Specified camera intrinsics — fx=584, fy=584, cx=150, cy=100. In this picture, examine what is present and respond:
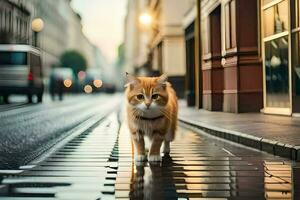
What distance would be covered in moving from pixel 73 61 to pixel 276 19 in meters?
121

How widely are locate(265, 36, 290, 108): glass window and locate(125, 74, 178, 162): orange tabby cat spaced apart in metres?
9.76

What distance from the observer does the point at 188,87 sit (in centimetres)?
2864

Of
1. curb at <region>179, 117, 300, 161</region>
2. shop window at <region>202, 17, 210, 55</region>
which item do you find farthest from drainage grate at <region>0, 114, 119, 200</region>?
shop window at <region>202, 17, 210, 55</region>

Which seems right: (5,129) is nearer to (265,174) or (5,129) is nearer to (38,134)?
(38,134)

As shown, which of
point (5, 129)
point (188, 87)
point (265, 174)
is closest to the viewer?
point (265, 174)

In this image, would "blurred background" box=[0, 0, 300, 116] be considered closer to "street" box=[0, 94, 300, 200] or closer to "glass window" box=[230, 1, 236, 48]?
"glass window" box=[230, 1, 236, 48]

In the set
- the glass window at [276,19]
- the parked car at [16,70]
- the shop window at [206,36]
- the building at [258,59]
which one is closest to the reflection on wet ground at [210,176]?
the building at [258,59]

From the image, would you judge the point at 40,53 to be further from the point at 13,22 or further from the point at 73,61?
the point at 73,61

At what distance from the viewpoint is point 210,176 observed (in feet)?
20.4

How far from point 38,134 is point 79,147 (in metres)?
3.22

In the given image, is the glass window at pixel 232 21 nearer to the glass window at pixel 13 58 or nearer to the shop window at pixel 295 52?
the shop window at pixel 295 52

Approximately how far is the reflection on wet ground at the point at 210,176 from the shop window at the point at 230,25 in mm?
10553

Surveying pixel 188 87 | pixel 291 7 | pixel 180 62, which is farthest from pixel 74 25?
pixel 291 7

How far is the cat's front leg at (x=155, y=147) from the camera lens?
7.14m
